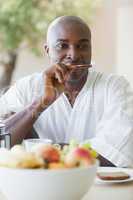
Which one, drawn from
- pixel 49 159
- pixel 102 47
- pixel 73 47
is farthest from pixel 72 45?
pixel 102 47

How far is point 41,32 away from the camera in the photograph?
21.4ft

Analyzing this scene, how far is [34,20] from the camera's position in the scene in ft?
21.1

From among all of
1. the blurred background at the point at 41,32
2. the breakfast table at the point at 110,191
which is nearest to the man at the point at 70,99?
the breakfast table at the point at 110,191

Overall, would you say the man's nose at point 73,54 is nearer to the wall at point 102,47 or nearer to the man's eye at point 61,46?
the man's eye at point 61,46

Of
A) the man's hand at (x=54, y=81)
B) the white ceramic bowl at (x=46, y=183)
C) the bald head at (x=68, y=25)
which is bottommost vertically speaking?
the white ceramic bowl at (x=46, y=183)

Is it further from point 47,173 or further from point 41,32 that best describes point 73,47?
point 41,32

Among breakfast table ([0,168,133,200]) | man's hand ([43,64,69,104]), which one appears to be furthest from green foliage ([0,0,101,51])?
breakfast table ([0,168,133,200])

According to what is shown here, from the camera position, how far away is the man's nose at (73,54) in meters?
2.05

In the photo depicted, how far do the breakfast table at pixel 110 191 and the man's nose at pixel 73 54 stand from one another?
719mm

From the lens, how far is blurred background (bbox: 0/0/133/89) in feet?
20.4

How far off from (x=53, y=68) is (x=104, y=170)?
1.64 ft

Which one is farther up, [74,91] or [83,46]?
[83,46]

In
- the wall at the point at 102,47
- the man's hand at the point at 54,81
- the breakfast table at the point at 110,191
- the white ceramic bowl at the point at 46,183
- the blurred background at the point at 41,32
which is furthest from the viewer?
the wall at the point at 102,47

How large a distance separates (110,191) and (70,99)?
0.81m
